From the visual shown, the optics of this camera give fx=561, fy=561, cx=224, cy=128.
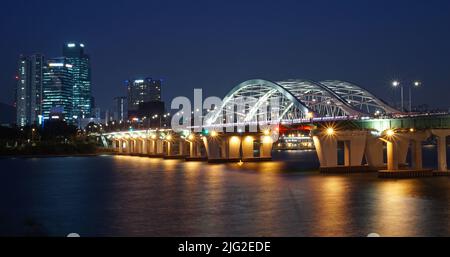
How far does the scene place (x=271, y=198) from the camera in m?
38.6

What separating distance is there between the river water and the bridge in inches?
215

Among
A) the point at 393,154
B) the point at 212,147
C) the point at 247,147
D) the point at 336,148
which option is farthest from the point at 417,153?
the point at 212,147

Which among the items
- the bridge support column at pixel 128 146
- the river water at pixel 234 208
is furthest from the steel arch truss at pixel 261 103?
the bridge support column at pixel 128 146

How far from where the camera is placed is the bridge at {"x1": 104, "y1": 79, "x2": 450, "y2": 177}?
2223 inches

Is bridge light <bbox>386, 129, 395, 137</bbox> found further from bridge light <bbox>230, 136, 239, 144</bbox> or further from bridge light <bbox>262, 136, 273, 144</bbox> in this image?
bridge light <bbox>230, 136, 239, 144</bbox>

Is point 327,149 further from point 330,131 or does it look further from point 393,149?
point 393,149

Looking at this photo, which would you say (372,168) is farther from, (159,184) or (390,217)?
(390,217)

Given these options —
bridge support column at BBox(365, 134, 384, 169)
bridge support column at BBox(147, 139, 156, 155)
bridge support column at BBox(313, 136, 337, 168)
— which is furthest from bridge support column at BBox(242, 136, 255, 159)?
bridge support column at BBox(147, 139, 156, 155)

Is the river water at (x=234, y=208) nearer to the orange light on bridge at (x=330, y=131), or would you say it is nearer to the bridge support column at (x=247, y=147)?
the orange light on bridge at (x=330, y=131)

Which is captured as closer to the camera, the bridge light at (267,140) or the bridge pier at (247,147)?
the bridge pier at (247,147)

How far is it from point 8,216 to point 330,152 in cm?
4006

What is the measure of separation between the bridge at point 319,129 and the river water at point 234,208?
5.46 m

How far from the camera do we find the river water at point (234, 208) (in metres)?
25.9
